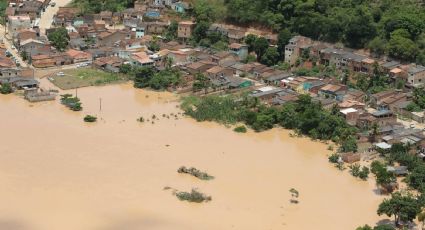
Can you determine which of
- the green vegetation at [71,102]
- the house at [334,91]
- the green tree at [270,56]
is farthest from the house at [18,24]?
the house at [334,91]

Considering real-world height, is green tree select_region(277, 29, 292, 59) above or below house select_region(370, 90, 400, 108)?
above

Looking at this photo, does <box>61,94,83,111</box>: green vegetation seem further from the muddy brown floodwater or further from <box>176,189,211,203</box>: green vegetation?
<box>176,189,211,203</box>: green vegetation

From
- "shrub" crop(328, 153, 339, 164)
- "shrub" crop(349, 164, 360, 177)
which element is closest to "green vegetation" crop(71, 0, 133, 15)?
"shrub" crop(328, 153, 339, 164)

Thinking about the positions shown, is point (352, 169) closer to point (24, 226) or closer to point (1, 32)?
point (24, 226)

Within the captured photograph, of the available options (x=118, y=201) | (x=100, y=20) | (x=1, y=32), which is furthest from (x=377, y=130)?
(x=1, y=32)

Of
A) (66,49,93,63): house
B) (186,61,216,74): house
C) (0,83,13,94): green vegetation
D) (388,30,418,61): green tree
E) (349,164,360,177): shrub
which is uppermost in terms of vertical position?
(388,30,418,61): green tree

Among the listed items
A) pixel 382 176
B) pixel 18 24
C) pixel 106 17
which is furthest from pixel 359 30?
pixel 18 24
